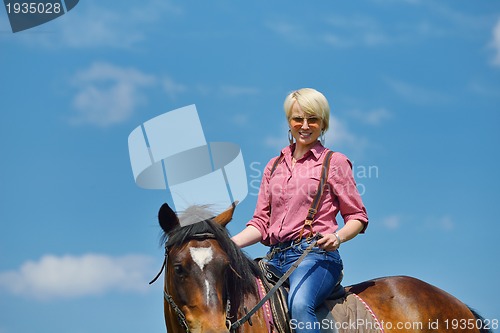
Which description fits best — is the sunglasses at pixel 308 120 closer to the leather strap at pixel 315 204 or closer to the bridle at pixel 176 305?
the leather strap at pixel 315 204

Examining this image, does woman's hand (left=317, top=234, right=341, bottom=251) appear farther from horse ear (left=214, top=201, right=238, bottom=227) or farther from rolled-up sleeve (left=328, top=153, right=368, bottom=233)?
horse ear (left=214, top=201, right=238, bottom=227)

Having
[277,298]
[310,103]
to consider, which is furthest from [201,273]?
[310,103]

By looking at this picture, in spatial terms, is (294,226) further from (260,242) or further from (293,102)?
(293,102)

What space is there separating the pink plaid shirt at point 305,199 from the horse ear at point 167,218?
3.07 ft

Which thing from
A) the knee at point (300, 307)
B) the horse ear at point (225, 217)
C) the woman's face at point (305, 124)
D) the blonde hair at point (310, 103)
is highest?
the blonde hair at point (310, 103)

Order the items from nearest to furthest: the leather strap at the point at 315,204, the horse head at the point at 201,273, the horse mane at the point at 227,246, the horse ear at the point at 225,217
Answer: the horse head at the point at 201,273 < the horse mane at the point at 227,246 < the horse ear at the point at 225,217 < the leather strap at the point at 315,204

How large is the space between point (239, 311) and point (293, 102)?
82.1 inches

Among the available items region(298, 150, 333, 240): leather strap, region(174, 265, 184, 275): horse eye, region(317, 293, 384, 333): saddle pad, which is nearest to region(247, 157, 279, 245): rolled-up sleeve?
region(298, 150, 333, 240): leather strap

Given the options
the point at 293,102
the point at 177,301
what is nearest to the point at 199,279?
the point at 177,301

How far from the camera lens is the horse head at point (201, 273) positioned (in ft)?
17.5

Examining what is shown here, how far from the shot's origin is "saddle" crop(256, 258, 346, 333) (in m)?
5.93

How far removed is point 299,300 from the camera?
5.91 m

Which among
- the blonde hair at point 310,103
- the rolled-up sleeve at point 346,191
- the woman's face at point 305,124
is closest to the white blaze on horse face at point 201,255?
the rolled-up sleeve at point 346,191

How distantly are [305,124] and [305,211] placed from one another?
2.84 feet
